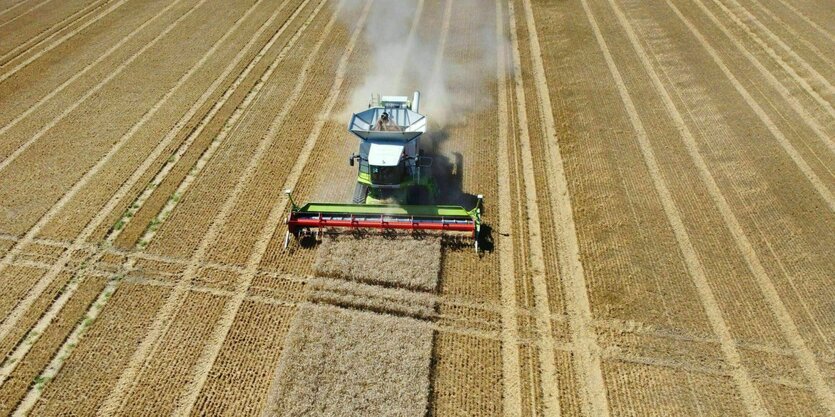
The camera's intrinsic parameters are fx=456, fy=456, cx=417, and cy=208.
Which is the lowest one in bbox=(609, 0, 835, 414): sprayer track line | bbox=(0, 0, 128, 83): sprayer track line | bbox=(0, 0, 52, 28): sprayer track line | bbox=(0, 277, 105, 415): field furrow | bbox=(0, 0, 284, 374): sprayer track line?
bbox=(609, 0, 835, 414): sprayer track line

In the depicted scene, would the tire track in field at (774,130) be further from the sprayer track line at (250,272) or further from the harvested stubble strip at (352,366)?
the sprayer track line at (250,272)

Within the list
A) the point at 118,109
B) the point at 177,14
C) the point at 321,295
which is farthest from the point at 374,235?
the point at 177,14

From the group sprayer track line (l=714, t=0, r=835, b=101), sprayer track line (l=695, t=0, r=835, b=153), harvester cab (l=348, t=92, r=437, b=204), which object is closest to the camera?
harvester cab (l=348, t=92, r=437, b=204)

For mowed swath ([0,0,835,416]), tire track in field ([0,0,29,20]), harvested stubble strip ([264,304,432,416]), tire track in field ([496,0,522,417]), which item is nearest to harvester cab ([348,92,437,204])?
mowed swath ([0,0,835,416])

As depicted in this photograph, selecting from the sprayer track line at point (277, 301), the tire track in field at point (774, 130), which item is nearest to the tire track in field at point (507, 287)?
the sprayer track line at point (277, 301)

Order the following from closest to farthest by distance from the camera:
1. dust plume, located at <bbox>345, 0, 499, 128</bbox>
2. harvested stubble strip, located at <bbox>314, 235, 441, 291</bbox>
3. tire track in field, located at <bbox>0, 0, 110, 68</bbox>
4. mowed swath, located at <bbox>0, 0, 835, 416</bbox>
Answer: mowed swath, located at <bbox>0, 0, 835, 416</bbox>
harvested stubble strip, located at <bbox>314, 235, 441, 291</bbox>
dust plume, located at <bbox>345, 0, 499, 128</bbox>
tire track in field, located at <bbox>0, 0, 110, 68</bbox>

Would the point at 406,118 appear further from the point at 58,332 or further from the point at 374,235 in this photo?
the point at 58,332

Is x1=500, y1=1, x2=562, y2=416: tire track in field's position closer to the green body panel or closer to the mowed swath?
the mowed swath
